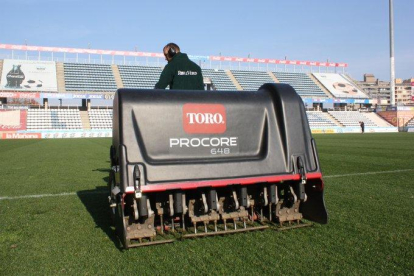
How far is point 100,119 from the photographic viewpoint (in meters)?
45.9

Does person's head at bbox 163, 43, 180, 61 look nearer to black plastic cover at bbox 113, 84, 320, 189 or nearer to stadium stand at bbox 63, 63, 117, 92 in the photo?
black plastic cover at bbox 113, 84, 320, 189

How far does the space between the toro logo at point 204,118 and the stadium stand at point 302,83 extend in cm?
5486

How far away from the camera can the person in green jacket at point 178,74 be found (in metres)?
4.21

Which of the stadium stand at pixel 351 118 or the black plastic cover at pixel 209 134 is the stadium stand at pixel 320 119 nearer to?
the stadium stand at pixel 351 118

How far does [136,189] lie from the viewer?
3043 millimetres

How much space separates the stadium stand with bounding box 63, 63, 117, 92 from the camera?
48.5 metres

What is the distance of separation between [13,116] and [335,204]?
4433cm

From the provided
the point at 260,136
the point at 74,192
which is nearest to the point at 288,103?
the point at 260,136

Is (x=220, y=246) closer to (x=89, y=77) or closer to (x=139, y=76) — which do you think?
(x=89, y=77)

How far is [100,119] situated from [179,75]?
43.5 meters

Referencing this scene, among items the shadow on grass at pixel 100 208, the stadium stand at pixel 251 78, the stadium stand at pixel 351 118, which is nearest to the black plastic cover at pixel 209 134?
the shadow on grass at pixel 100 208

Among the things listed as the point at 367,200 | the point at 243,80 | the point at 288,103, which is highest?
the point at 243,80

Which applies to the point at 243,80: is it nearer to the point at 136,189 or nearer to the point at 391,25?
the point at 391,25

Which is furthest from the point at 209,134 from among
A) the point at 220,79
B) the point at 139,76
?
the point at 220,79
